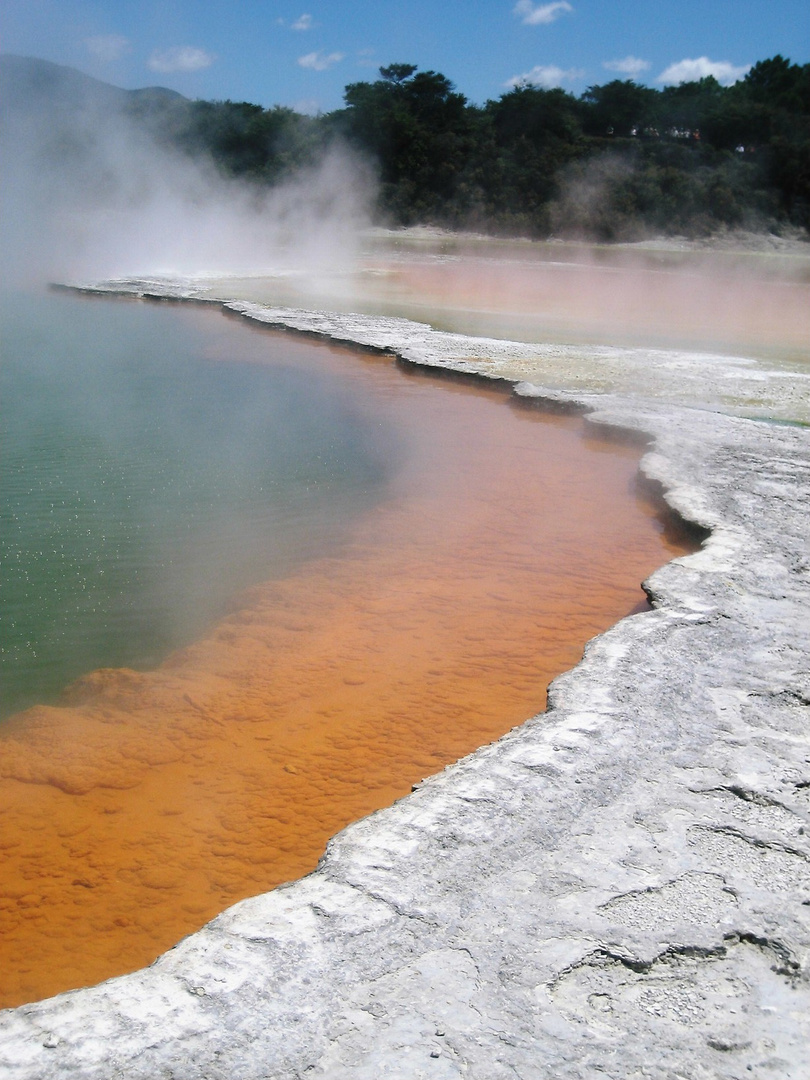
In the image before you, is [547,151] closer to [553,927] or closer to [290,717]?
[290,717]

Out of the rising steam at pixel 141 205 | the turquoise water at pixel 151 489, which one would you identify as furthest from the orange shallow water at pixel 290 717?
the rising steam at pixel 141 205

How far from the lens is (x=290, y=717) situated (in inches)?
112

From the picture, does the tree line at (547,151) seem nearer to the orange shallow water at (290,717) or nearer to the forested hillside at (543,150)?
the forested hillside at (543,150)

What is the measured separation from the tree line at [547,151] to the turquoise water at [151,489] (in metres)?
21.5

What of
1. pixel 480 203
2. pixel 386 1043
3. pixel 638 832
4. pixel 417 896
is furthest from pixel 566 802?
pixel 480 203

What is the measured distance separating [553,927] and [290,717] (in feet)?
4.34

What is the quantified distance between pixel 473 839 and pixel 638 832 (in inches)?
14.2

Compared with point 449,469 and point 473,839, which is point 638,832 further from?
point 449,469

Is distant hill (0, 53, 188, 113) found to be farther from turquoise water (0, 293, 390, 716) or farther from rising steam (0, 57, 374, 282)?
turquoise water (0, 293, 390, 716)

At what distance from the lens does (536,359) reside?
24.5ft

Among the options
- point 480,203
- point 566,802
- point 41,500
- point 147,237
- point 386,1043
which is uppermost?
Result: point 480,203

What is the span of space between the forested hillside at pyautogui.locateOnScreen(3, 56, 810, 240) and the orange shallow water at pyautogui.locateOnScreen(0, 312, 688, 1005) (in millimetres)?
24334

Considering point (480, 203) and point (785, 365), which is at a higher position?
point (480, 203)

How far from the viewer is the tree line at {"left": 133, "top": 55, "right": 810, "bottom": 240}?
89.6 feet
